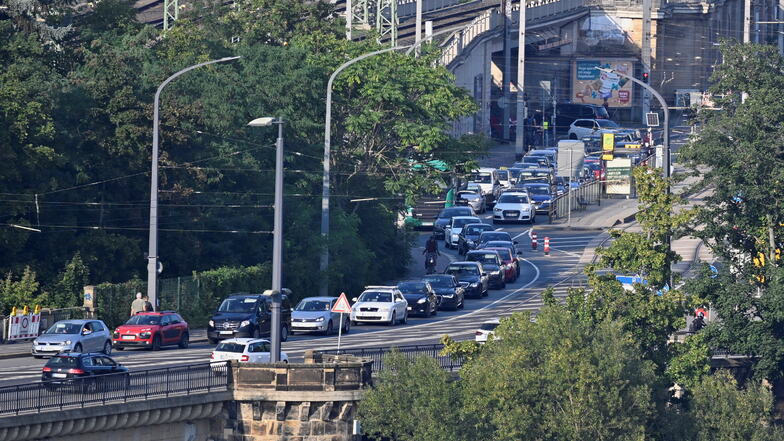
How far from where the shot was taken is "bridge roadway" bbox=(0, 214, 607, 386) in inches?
1957

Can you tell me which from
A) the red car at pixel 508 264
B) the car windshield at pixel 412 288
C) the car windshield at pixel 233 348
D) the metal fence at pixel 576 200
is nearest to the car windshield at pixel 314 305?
the car windshield at pixel 412 288

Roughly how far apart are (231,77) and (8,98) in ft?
44.0

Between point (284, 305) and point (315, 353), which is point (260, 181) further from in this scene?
point (315, 353)

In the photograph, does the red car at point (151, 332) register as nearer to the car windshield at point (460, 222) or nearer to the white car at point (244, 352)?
the white car at point (244, 352)

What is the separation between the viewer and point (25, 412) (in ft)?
129

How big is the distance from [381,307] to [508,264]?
1443 centimetres

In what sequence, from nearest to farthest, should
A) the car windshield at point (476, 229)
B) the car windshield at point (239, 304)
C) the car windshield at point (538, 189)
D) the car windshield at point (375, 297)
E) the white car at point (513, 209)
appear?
the car windshield at point (239, 304) → the car windshield at point (375, 297) → the car windshield at point (476, 229) → the white car at point (513, 209) → the car windshield at point (538, 189)

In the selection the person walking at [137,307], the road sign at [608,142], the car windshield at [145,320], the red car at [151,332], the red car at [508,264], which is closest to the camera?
the red car at [151,332]

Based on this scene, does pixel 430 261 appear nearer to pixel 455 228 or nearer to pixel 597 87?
pixel 455 228

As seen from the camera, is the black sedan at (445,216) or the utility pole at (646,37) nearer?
the black sedan at (445,216)

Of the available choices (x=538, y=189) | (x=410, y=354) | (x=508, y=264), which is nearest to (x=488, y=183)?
(x=538, y=189)

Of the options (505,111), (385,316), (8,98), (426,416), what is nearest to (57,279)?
(8,98)

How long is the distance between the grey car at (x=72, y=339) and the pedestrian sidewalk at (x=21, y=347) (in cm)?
88

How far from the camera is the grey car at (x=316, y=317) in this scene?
58281 millimetres
